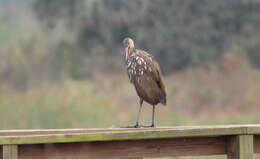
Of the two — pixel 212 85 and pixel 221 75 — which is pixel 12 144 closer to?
pixel 212 85

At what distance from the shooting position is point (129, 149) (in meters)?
4.04

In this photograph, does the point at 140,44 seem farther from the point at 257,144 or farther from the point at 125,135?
the point at 125,135

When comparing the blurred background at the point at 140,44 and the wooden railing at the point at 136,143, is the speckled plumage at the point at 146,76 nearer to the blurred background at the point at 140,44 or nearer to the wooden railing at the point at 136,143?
the wooden railing at the point at 136,143

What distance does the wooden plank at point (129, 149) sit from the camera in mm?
3812

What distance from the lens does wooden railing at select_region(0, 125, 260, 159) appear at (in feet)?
12.3

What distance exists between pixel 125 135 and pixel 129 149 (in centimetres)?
16

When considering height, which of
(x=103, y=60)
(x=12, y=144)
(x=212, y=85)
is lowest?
(x=12, y=144)

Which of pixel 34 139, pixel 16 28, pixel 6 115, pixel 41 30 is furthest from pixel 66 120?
pixel 16 28

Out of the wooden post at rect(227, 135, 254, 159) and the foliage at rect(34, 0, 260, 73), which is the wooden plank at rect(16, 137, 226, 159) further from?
the foliage at rect(34, 0, 260, 73)

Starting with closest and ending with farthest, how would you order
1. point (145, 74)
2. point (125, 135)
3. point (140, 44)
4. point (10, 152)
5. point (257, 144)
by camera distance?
point (10, 152) → point (125, 135) → point (257, 144) → point (145, 74) → point (140, 44)

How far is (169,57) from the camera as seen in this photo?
26.1m

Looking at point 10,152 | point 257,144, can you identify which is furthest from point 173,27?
point 10,152

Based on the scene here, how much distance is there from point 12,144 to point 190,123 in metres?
9.44

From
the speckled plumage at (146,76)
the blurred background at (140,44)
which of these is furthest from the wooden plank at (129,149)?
the blurred background at (140,44)
